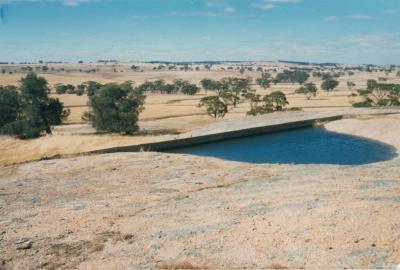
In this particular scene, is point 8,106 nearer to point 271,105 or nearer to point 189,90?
point 271,105

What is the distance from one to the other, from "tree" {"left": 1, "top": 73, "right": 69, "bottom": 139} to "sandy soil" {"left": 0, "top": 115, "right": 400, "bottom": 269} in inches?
1259

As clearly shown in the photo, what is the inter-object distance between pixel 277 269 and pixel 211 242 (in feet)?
13.4

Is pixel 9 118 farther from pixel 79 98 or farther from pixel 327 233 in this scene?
pixel 327 233

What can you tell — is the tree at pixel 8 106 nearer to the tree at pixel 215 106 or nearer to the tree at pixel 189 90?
the tree at pixel 215 106

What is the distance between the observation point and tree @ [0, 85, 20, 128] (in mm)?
84200

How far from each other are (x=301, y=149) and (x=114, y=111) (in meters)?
27.7

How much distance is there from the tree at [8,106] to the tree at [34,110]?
11707 mm

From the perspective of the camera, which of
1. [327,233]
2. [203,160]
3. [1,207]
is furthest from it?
[203,160]

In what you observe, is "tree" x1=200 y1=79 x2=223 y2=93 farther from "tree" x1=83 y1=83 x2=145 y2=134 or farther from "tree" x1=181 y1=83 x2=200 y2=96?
"tree" x1=83 y1=83 x2=145 y2=134

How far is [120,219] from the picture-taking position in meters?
25.0

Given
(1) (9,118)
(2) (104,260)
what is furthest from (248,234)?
(1) (9,118)

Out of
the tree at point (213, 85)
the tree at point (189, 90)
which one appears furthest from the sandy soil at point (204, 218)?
the tree at point (213, 85)

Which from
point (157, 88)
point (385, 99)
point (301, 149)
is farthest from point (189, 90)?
point (301, 149)

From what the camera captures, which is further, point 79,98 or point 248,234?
point 79,98
